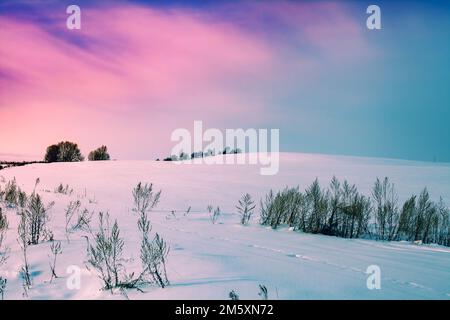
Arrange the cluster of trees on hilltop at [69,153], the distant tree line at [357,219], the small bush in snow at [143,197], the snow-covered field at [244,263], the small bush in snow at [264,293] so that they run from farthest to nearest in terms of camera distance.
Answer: the cluster of trees on hilltop at [69,153] < the small bush in snow at [143,197] < the distant tree line at [357,219] < the snow-covered field at [244,263] < the small bush in snow at [264,293]

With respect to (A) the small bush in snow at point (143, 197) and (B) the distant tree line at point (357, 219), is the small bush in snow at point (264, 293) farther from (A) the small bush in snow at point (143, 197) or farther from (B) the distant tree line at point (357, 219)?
(B) the distant tree line at point (357, 219)

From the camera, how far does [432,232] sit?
8812mm

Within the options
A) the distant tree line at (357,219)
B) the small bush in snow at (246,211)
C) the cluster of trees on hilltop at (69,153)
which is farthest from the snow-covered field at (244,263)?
the cluster of trees on hilltop at (69,153)

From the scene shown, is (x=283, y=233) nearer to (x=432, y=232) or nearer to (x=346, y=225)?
(x=346, y=225)

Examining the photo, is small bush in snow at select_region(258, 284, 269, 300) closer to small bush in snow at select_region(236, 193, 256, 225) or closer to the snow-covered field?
the snow-covered field

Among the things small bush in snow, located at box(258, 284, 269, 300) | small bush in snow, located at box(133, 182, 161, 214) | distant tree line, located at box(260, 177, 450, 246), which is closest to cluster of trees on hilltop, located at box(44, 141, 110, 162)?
small bush in snow, located at box(133, 182, 161, 214)

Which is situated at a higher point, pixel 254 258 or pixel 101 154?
pixel 101 154

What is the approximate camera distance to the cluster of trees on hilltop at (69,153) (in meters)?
52.9

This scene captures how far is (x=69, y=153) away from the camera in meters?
53.8
